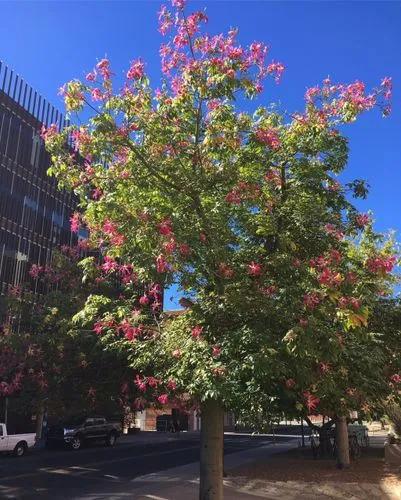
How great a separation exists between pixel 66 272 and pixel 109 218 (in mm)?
9772

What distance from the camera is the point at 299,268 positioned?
24.0 feet

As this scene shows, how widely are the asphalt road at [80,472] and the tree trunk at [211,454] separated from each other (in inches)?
228

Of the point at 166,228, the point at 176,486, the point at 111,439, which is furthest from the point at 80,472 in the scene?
the point at 111,439

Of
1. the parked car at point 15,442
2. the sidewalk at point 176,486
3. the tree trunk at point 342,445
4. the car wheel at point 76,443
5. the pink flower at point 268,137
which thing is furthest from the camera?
the car wheel at point 76,443

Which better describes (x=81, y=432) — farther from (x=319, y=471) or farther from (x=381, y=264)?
(x=381, y=264)

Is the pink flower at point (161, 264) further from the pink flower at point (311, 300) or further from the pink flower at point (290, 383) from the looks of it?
the pink flower at point (290, 383)

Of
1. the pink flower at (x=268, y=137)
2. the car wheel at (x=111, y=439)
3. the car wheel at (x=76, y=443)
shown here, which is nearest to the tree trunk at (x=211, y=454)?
the pink flower at (x=268, y=137)

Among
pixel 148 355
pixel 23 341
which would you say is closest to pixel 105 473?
pixel 23 341

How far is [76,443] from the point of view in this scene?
3092 centimetres

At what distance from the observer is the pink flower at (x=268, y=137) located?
8.03 metres

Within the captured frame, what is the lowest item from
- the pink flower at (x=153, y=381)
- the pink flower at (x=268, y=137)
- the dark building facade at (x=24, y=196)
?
the pink flower at (x=153, y=381)

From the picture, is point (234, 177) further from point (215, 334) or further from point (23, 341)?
point (23, 341)

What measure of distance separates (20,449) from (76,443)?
15.6 feet

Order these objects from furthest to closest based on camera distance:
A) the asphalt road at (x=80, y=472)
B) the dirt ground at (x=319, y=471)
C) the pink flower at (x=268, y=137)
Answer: the dirt ground at (x=319, y=471) < the asphalt road at (x=80, y=472) < the pink flower at (x=268, y=137)
